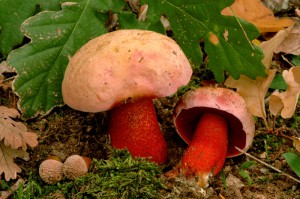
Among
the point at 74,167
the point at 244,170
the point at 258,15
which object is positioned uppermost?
the point at 258,15

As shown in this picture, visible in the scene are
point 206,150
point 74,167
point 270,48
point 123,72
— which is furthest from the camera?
point 270,48

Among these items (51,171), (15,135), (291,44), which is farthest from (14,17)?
(291,44)

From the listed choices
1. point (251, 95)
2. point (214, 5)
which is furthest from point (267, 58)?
point (214, 5)

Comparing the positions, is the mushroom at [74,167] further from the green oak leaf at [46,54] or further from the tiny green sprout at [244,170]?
the tiny green sprout at [244,170]

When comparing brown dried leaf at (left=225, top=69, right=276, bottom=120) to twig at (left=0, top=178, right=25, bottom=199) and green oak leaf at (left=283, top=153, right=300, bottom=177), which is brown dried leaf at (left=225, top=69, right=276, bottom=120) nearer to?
green oak leaf at (left=283, top=153, right=300, bottom=177)

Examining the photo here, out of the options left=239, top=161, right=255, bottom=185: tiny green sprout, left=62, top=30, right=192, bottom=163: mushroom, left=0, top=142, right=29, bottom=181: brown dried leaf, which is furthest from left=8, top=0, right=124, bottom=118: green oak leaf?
left=239, top=161, right=255, bottom=185: tiny green sprout

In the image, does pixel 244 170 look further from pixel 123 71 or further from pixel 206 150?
pixel 123 71
